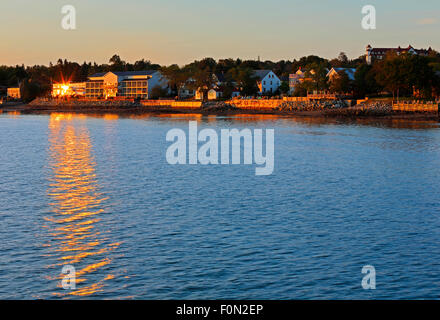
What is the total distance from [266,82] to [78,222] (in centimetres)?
13585

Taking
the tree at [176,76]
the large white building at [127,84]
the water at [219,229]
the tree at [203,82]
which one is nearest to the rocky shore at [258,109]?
the large white building at [127,84]

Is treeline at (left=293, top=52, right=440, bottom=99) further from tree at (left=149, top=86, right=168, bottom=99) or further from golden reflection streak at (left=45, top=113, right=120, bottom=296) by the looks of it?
golden reflection streak at (left=45, top=113, right=120, bottom=296)

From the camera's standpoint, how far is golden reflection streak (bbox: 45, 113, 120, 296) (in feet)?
63.3

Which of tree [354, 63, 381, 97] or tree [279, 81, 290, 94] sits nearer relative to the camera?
tree [354, 63, 381, 97]

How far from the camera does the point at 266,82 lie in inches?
6211

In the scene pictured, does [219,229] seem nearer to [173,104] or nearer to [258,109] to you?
[258,109]

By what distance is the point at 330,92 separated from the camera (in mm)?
129000

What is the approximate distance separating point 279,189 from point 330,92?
3905 inches

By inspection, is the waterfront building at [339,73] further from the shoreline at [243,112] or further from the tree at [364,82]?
the shoreline at [243,112]

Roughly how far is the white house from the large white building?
95.7 feet

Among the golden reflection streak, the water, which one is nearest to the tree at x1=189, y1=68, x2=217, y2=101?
the golden reflection streak

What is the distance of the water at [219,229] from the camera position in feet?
58.9

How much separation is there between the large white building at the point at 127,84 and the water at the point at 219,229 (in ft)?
417
